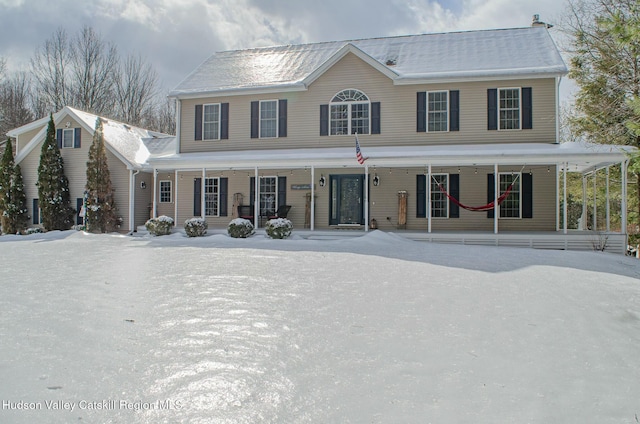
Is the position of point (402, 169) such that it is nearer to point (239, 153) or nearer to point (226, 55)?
point (239, 153)

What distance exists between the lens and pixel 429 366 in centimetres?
357

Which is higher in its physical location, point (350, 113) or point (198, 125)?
point (350, 113)

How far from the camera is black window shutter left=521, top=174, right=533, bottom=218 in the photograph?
13586mm

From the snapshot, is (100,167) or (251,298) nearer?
(251,298)

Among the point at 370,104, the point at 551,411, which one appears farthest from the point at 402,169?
the point at 551,411

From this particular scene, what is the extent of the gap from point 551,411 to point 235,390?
2.10m

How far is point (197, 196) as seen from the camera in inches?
636

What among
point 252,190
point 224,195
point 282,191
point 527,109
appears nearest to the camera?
point 527,109

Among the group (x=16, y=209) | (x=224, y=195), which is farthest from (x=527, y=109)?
(x=16, y=209)

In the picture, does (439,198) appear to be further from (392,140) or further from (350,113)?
(350,113)

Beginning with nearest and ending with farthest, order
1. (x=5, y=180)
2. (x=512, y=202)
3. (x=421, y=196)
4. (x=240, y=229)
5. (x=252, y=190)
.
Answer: (x=240, y=229)
(x=512, y=202)
(x=421, y=196)
(x=252, y=190)
(x=5, y=180)

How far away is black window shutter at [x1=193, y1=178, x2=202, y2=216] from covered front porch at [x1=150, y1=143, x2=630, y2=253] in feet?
0.12

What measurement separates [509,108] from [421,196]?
147 inches

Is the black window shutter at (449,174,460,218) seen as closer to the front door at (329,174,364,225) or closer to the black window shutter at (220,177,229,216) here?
the front door at (329,174,364,225)
